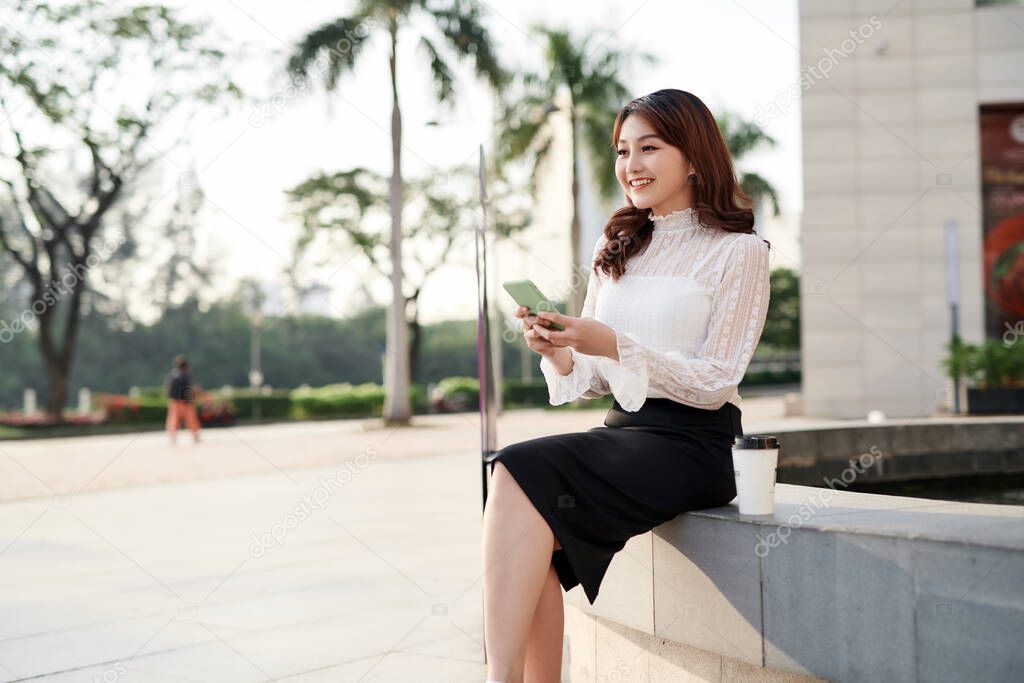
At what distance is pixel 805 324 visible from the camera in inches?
699

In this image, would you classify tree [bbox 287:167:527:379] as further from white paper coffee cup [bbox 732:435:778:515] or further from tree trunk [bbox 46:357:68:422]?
white paper coffee cup [bbox 732:435:778:515]

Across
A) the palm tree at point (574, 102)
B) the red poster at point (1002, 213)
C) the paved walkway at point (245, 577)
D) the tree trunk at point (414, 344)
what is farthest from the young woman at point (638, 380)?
the tree trunk at point (414, 344)

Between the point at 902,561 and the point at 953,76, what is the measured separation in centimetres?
1712

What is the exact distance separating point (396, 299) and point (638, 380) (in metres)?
17.9

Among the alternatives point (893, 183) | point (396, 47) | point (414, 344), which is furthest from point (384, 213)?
point (893, 183)

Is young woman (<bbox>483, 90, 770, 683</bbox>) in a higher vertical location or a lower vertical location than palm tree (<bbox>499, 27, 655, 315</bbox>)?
lower

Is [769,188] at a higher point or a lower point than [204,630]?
higher

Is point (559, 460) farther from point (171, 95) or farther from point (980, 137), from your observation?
point (171, 95)

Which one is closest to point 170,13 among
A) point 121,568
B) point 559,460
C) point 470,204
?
point 470,204

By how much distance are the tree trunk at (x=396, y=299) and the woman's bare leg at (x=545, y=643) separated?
57.8 feet

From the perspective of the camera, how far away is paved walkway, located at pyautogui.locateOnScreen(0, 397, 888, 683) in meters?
3.64

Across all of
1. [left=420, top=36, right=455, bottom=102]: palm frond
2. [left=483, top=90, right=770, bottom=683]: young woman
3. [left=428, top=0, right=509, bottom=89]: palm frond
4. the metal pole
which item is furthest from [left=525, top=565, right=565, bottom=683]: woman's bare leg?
[left=428, top=0, right=509, bottom=89]: palm frond

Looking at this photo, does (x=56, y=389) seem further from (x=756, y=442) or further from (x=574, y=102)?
(x=756, y=442)

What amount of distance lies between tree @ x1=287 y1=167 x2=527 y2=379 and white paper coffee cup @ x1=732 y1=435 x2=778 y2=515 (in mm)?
28880
